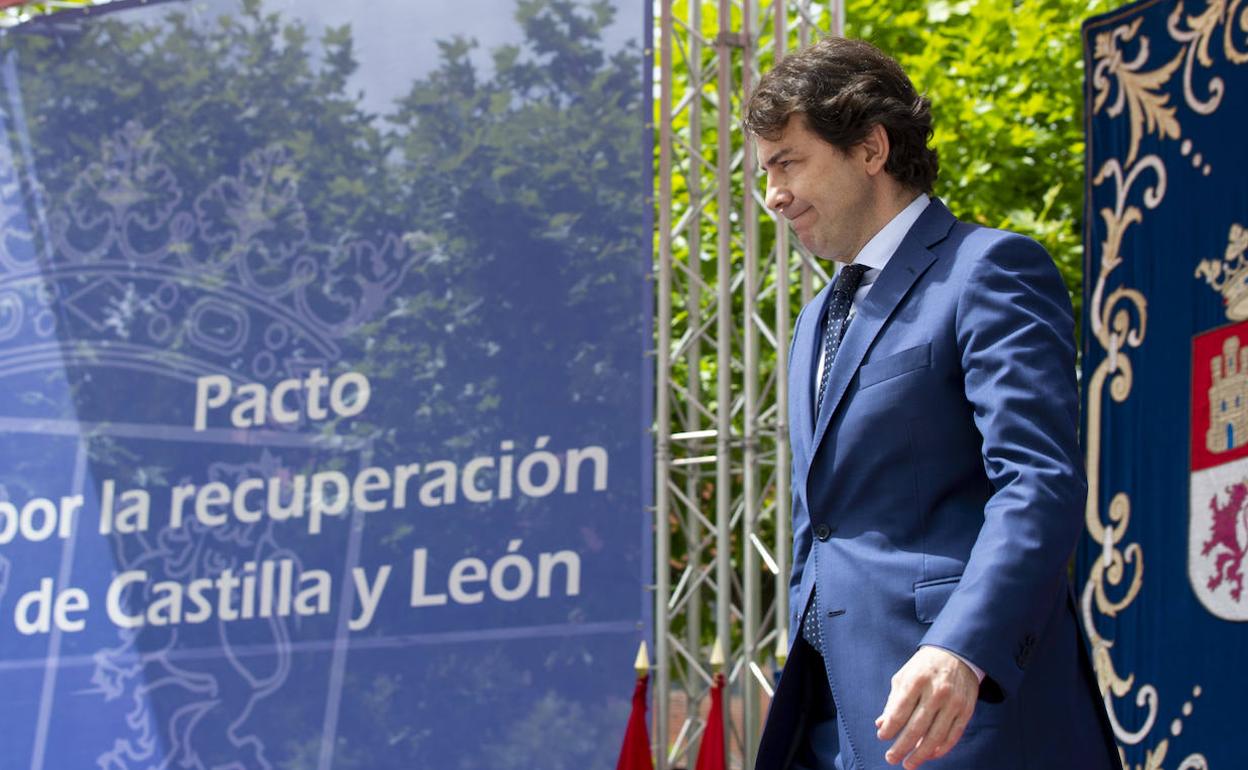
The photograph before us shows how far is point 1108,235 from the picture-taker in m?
4.77

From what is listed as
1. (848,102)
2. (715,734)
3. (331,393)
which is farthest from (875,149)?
(331,393)

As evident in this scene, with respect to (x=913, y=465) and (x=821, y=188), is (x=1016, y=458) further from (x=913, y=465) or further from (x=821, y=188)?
(x=821, y=188)

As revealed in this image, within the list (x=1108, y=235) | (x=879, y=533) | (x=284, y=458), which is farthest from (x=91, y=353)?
(x=879, y=533)

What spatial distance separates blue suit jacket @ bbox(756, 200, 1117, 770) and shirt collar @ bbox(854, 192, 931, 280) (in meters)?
0.02

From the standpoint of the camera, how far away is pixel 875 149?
1935 mm

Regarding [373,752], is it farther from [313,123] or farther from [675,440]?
[313,123]

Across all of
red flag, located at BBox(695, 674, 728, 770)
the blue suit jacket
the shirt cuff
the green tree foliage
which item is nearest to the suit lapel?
the blue suit jacket

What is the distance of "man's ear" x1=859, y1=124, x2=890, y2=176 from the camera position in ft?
6.32

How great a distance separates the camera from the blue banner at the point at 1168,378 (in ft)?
13.8

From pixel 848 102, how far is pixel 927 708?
0.73 m

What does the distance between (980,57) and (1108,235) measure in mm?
4507

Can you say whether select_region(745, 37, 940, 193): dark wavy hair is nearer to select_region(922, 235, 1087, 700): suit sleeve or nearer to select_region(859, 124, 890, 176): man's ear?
select_region(859, 124, 890, 176): man's ear

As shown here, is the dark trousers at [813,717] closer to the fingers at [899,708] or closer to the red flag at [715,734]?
the fingers at [899,708]

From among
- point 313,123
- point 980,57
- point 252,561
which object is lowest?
point 252,561
